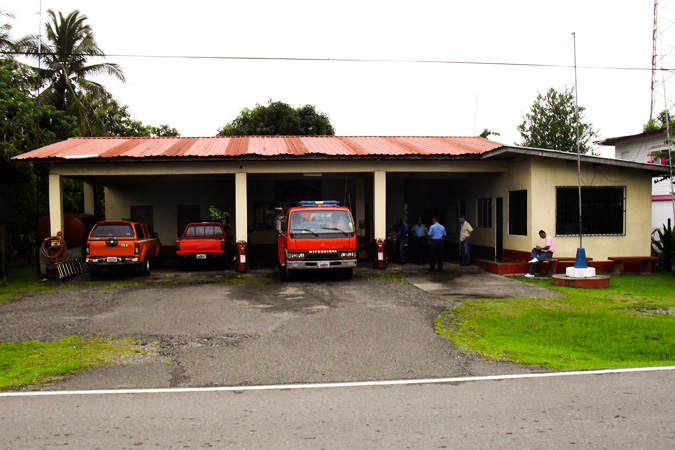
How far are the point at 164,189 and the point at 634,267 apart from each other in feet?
62.7

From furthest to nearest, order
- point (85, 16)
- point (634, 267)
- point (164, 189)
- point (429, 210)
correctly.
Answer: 1. point (85, 16)
2. point (429, 210)
3. point (164, 189)
4. point (634, 267)

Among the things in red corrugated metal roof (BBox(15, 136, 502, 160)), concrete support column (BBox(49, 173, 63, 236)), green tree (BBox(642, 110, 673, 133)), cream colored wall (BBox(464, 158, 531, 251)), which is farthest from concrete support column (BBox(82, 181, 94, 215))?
green tree (BBox(642, 110, 673, 133))

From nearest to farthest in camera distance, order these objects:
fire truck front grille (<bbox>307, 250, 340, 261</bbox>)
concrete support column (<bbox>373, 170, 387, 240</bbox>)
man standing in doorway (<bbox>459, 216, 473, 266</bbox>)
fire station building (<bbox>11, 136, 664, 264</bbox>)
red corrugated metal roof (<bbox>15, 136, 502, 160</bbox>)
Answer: fire truck front grille (<bbox>307, 250, 340, 261</bbox>)
fire station building (<bbox>11, 136, 664, 264</bbox>)
red corrugated metal roof (<bbox>15, 136, 502, 160</bbox>)
concrete support column (<bbox>373, 170, 387, 240</bbox>)
man standing in doorway (<bbox>459, 216, 473, 266</bbox>)

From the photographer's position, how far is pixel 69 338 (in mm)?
Answer: 8797

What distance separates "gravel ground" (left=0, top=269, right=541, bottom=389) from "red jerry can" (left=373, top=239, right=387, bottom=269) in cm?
307

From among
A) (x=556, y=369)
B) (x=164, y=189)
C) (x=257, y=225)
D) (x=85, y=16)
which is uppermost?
(x=85, y=16)

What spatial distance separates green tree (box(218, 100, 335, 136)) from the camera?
38469mm

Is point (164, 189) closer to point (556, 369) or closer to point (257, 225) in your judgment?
point (257, 225)

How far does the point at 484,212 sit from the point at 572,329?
1219cm

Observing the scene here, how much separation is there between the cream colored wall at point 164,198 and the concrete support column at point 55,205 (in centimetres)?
632

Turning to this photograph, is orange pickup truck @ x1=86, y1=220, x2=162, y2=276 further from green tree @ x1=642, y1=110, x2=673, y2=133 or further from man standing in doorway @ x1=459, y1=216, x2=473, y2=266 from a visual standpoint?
green tree @ x1=642, y1=110, x2=673, y2=133

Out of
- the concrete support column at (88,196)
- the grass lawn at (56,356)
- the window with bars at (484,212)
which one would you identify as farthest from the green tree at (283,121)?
the grass lawn at (56,356)

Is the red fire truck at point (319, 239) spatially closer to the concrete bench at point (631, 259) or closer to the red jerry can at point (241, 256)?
the red jerry can at point (241, 256)

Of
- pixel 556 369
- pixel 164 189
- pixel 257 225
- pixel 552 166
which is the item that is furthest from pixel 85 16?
pixel 556 369
